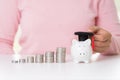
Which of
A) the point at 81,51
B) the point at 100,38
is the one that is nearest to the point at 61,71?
the point at 81,51

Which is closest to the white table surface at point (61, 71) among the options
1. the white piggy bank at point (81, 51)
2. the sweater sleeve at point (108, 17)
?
the white piggy bank at point (81, 51)

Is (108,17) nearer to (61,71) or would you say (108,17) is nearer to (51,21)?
(51,21)

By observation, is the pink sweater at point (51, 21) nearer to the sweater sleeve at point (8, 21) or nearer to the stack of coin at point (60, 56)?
the sweater sleeve at point (8, 21)

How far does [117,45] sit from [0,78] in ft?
1.78

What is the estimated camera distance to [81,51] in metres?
0.85

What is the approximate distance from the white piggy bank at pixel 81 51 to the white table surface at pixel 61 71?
0.06 ft

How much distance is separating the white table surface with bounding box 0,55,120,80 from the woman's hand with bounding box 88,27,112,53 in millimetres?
65

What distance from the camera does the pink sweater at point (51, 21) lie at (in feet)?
4.09

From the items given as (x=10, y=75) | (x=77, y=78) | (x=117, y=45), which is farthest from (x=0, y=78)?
(x=117, y=45)

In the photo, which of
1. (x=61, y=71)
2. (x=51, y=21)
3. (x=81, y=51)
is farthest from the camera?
(x=51, y=21)

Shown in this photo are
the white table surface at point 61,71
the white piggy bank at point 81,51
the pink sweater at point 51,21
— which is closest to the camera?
the white table surface at point 61,71

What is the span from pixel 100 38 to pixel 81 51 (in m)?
0.10

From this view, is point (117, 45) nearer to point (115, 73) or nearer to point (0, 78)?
point (115, 73)

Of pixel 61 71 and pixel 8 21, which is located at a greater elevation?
pixel 8 21
